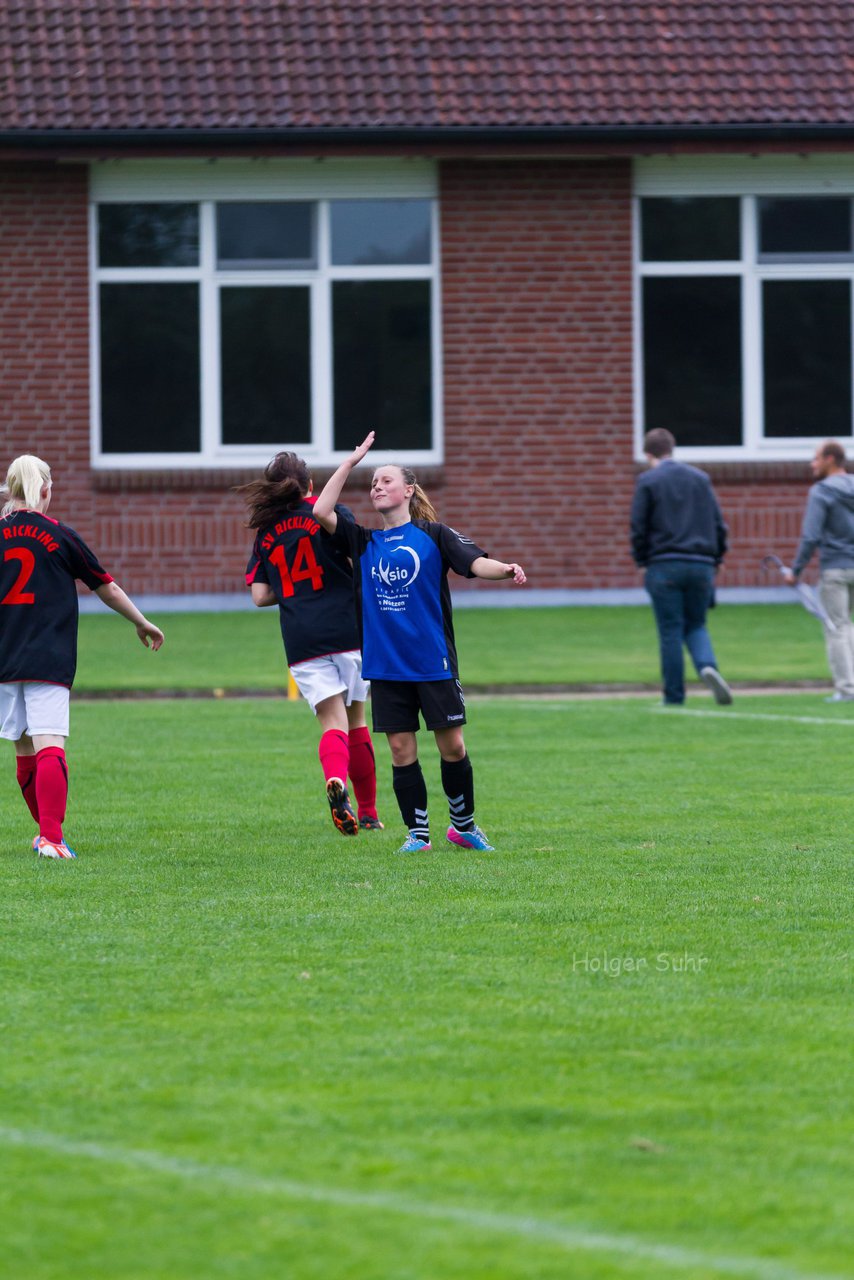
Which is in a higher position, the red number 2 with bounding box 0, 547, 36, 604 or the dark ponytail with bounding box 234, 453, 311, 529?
the dark ponytail with bounding box 234, 453, 311, 529

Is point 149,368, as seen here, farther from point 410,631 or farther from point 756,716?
point 410,631

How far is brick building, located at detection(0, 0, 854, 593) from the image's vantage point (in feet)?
71.5

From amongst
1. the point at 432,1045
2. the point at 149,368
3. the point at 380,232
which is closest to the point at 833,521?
the point at 380,232

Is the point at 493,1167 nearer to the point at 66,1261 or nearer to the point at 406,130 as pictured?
the point at 66,1261

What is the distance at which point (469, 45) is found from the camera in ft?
72.3

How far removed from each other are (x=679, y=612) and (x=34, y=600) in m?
7.45

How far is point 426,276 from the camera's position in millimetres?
22094

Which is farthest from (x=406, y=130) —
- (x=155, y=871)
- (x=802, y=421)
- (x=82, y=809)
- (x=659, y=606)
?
(x=155, y=871)

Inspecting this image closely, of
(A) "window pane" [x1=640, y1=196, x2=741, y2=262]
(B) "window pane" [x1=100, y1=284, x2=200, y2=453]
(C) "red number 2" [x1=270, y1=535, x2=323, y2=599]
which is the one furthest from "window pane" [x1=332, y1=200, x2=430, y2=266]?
(C) "red number 2" [x1=270, y1=535, x2=323, y2=599]

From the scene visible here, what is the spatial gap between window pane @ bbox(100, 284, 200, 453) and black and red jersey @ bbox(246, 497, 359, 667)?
13.0 metres

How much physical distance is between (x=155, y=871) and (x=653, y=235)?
1525 centimetres

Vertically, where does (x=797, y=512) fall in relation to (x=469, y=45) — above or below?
below

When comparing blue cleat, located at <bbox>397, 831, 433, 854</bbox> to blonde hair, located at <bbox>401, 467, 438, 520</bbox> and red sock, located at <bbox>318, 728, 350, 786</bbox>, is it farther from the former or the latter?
blonde hair, located at <bbox>401, 467, 438, 520</bbox>

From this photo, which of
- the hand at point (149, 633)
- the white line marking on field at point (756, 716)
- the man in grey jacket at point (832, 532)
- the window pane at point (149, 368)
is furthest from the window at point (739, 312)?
the hand at point (149, 633)
